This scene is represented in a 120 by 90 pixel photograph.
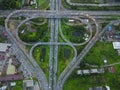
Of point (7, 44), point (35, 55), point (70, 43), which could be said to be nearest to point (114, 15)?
point (70, 43)

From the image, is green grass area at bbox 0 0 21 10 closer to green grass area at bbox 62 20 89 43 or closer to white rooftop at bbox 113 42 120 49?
green grass area at bbox 62 20 89 43

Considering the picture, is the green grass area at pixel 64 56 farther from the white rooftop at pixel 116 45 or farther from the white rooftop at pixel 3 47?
the white rooftop at pixel 3 47

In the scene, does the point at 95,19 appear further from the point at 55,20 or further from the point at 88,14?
the point at 55,20

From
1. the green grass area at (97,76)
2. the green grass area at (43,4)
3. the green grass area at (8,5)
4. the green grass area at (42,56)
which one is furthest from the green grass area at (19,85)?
the green grass area at (43,4)

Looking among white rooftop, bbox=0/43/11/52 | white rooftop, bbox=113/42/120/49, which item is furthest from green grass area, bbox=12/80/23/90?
white rooftop, bbox=113/42/120/49

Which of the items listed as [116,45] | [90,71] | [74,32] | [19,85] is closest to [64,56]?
[90,71]

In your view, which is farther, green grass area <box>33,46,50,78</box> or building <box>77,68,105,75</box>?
green grass area <box>33,46,50,78</box>

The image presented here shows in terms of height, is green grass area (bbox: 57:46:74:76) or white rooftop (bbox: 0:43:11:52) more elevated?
white rooftop (bbox: 0:43:11:52)
